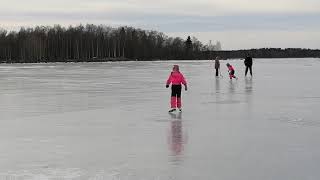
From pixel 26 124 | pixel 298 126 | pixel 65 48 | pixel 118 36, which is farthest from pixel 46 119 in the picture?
pixel 118 36

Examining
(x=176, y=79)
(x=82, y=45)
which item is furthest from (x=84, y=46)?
(x=176, y=79)

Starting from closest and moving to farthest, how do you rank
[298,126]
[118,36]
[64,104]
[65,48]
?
[298,126]
[64,104]
[65,48]
[118,36]

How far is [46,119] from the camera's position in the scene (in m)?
9.91

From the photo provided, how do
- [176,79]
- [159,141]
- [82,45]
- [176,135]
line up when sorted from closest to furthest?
[159,141], [176,135], [176,79], [82,45]

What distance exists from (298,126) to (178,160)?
11.7 feet

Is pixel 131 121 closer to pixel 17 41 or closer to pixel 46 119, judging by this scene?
pixel 46 119

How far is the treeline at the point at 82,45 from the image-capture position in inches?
4407

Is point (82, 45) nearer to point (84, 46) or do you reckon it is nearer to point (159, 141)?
point (84, 46)

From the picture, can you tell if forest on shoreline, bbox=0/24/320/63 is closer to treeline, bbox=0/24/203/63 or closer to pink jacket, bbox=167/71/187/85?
treeline, bbox=0/24/203/63

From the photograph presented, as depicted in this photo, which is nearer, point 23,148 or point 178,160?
point 178,160

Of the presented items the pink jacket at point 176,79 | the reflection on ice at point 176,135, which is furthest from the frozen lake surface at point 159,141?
the pink jacket at point 176,79

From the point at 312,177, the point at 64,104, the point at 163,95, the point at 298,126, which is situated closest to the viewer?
the point at 312,177

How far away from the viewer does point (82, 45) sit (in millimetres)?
115625

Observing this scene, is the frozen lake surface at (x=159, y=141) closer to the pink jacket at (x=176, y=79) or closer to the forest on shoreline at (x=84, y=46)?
the pink jacket at (x=176, y=79)
